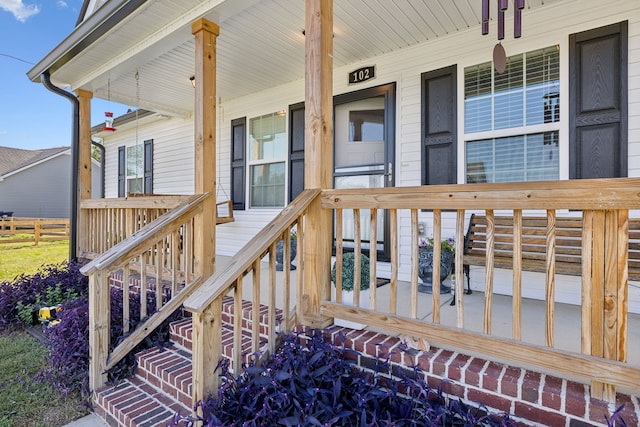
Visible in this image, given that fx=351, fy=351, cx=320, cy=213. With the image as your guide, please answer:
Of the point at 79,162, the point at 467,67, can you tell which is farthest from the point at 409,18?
the point at 79,162

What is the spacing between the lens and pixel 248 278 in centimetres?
399

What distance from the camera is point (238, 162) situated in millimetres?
5562

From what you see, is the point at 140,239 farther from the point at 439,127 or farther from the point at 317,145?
the point at 439,127

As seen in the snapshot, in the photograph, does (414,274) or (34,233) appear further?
(34,233)

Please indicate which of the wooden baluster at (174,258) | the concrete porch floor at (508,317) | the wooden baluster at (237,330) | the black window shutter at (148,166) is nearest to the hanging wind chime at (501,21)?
the concrete porch floor at (508,317)

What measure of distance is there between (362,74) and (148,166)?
5120 millimetres

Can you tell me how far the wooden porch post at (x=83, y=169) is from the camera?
471cm

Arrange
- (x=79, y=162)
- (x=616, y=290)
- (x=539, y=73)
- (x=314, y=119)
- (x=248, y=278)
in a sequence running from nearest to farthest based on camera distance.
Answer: (x=616, y=290), (x=314, y=119), (x=539, y=73), (x=248, y=278), (x=79, y=162)

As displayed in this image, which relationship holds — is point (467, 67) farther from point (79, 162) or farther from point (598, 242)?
point (79, 162)

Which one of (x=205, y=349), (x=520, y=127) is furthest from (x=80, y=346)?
(x=520, y=127)

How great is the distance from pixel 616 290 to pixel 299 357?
1418 mm

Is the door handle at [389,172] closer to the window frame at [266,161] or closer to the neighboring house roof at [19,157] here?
the window frame at [266,161]

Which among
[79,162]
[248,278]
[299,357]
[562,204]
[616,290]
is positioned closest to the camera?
[616,290]

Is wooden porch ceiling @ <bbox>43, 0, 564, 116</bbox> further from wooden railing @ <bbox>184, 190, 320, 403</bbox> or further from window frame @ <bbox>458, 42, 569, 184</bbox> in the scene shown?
wooden railing @ <bbox>184, 190, 320, 403</bbox>
